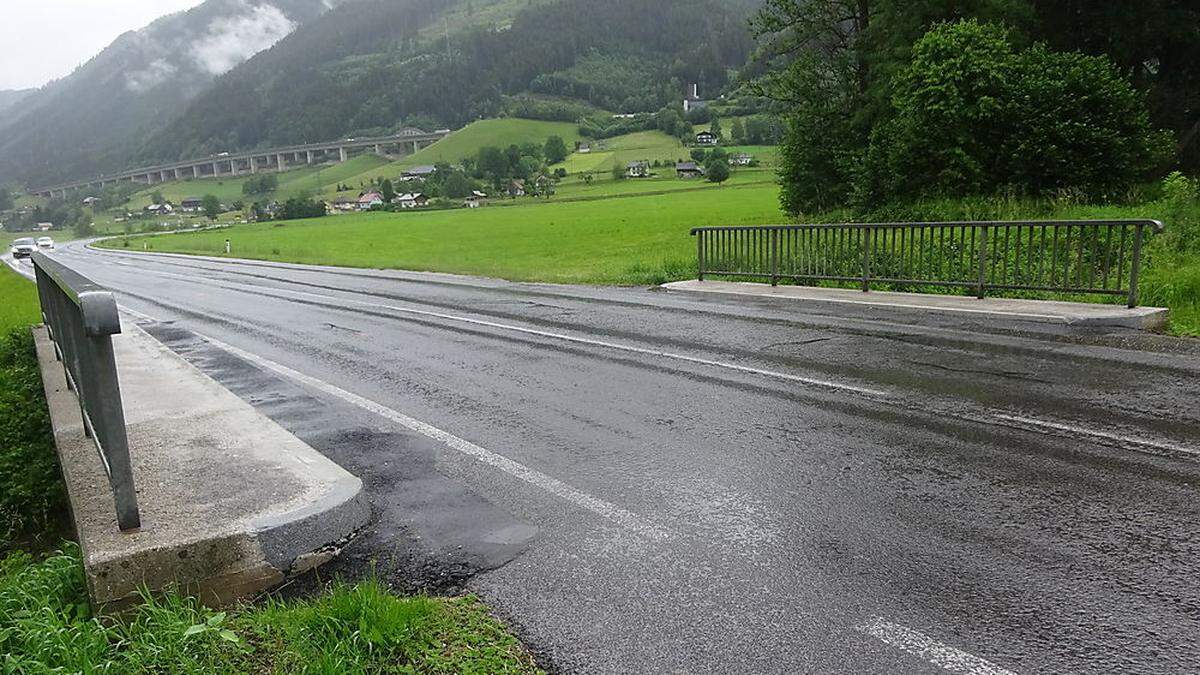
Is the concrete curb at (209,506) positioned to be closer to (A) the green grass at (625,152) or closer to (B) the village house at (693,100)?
(A) the green grass at (625,152)

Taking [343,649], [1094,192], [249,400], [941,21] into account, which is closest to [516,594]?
[343,649]

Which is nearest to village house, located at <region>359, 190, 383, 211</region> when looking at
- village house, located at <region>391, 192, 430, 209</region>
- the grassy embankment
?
village house, located at <region>391, 192, 430, 209</region>

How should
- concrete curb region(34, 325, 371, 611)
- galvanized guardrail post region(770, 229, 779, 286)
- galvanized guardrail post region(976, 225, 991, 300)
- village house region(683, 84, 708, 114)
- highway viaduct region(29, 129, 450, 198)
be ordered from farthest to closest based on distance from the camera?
highway viaduct region(29, 129, 450, 198)
village house region(683, 84, 708, 114)
galvanized guardrail post region(770, 229, 779, 286)
galvanized guardrail post region(976, 225, 991, 300)
concrete curb region(34, 325, 371, 611)

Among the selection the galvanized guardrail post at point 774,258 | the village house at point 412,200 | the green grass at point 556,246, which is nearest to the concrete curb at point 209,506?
the galvanized guardrail post at point 774,258

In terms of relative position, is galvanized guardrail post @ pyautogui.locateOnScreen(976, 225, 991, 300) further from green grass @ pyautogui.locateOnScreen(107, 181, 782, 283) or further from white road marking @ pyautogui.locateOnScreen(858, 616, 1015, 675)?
white road marking @ pyautogui.locateOnScreen(858, 616, 1015, 675)

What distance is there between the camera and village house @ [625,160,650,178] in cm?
11088

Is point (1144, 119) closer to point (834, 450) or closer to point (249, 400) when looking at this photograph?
point (834, 450)

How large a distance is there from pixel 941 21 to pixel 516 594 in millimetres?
22828

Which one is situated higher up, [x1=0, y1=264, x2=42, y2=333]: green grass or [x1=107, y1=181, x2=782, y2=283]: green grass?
[x1=0, y1=264, x2=42, y2=333]: green grass

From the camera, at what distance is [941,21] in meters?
21.2

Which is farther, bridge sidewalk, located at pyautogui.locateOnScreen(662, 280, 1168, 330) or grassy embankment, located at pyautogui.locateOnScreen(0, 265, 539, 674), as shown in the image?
bridge sidewalk, located at pyautogui.locateOnScreen(662, 280, 1168, 330)

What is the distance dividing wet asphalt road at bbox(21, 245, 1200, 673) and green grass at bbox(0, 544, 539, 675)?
0.24 meters

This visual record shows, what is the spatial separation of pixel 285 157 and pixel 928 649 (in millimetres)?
217738

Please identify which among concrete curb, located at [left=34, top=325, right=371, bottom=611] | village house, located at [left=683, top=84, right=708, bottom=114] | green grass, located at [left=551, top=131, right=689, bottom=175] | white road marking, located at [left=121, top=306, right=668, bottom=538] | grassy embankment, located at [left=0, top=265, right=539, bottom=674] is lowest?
white road marking, located at [left=121, top=306, right=668, bottom=538]
